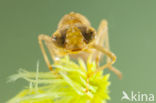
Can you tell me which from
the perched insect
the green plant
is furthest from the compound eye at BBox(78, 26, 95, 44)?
the green plant

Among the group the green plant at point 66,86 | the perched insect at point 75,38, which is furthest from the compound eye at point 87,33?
the green plant at point 66,86

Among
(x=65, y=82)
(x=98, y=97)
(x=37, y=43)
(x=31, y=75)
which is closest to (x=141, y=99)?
(x=98, y=97)

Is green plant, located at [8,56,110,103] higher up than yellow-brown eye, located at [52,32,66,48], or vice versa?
yellow-brown eye, located at [52,32,66,48]

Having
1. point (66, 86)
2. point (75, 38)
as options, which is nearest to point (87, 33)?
point (75, 38)

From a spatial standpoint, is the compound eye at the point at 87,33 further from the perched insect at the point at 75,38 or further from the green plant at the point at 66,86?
the green plant at the point at 66,86

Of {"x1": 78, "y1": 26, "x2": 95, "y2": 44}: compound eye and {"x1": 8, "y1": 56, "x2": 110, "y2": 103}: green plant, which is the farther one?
{"x1": 78, "y1": 26, "x2": 95, "y2": 44}: compound eye

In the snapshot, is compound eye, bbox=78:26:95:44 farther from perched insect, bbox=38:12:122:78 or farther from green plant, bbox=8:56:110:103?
green plant, bbox=8:56:110:103

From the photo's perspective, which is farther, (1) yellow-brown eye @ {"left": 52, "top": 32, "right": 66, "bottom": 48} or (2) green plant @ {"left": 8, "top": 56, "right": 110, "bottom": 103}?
(1) yellow-brown eye @ {"left": 52, "top": 32, "right": 66, "bottom": 48}

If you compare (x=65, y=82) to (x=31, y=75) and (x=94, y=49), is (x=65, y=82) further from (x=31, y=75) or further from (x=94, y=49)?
(x=94, y=49)
